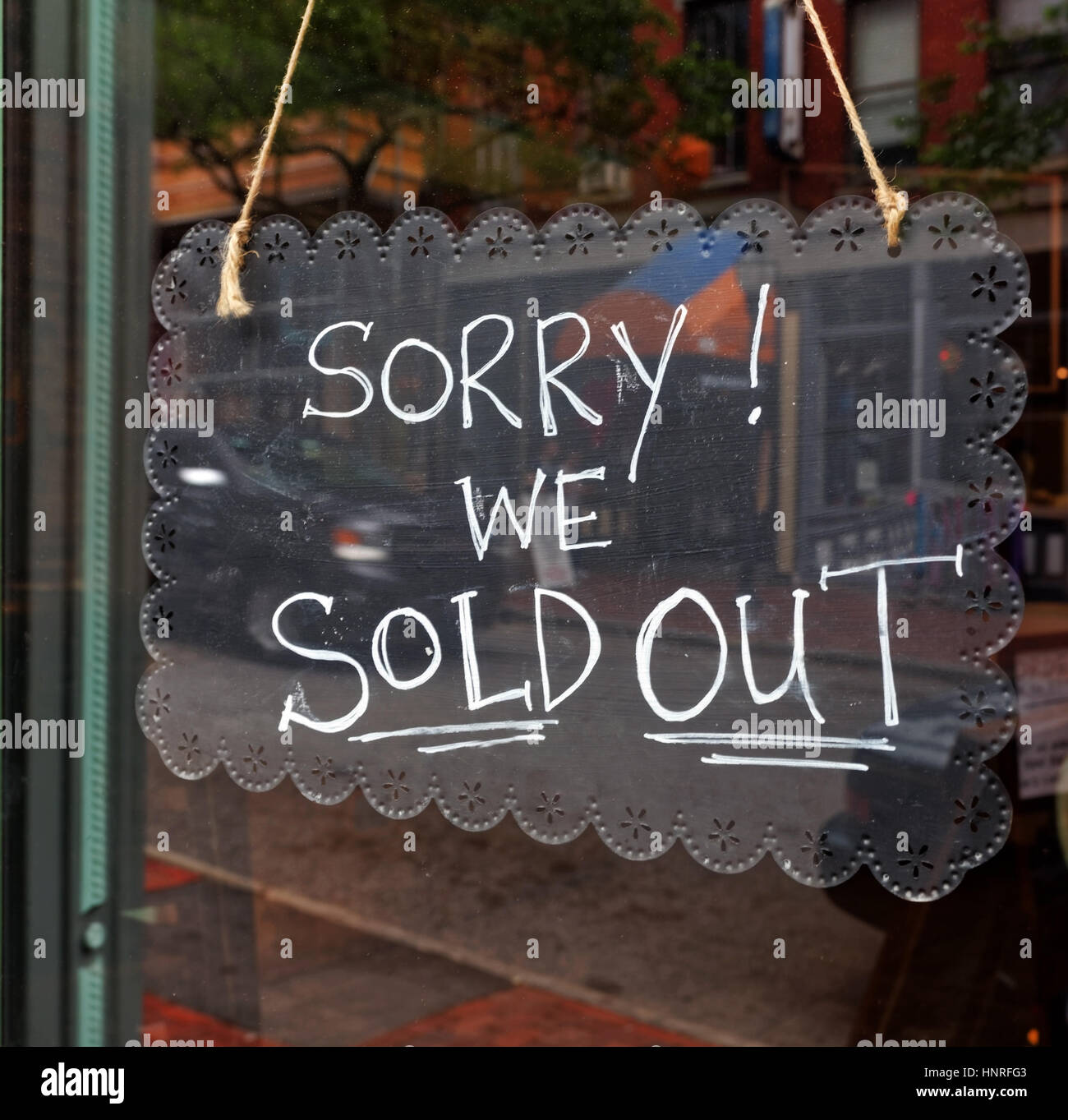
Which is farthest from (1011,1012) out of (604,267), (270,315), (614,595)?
(270,315)

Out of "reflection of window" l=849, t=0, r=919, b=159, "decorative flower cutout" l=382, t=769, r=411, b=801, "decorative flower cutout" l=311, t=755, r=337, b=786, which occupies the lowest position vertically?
"decorative flower cutout" l=382, t=769, r=411, b=801

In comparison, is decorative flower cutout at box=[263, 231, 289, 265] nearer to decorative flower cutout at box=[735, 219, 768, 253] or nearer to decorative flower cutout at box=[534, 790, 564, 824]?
decorative flower cutout at box=[735, 219, 768, 253]

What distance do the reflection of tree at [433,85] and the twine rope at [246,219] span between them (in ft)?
0.06

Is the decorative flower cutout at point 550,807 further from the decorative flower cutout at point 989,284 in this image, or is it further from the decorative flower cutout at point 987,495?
the decorative flower cutout at point 989,284

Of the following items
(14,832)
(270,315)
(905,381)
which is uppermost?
(270,315)

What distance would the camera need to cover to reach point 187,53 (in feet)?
7.84

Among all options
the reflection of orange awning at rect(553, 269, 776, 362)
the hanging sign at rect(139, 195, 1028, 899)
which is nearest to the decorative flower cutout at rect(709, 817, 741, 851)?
the hanging sign at rect(139, 195, 1028, 899)

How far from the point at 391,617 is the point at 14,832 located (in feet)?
2.99

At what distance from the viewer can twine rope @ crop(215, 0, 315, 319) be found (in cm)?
231

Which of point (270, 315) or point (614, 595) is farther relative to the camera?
point (270, 315)

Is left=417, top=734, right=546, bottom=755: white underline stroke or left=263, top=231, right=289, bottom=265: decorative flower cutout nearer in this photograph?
left=417, top=734, right=546, bottom=755: white underline stroke

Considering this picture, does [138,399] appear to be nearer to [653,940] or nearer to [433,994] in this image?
[433,994]

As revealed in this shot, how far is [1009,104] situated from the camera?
2.04 m

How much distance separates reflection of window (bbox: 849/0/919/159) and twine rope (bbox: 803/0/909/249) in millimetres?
16
